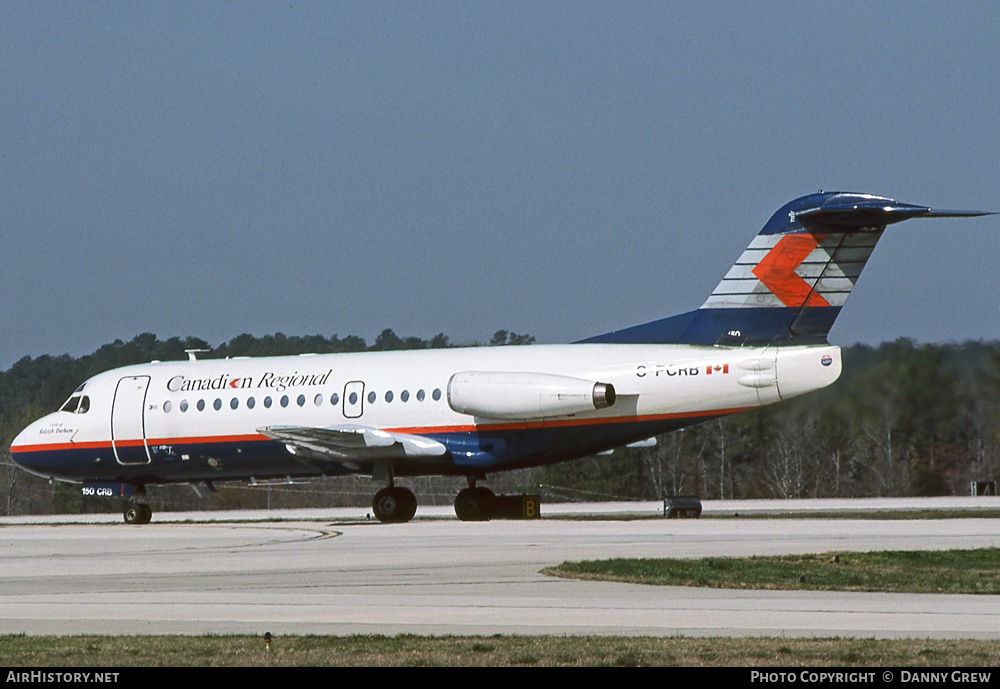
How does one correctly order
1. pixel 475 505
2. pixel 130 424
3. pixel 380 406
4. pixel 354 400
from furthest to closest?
pixel 130 424
pixel 475 505
pixel 354 400
pixel 380 406

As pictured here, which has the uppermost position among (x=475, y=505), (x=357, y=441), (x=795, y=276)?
(x=795, y=276)

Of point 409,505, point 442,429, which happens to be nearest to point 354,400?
point 442,429

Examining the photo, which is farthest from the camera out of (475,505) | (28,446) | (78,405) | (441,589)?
(28,446)

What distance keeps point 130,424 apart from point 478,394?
11.0 meters

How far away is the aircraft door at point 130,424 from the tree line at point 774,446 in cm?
1496

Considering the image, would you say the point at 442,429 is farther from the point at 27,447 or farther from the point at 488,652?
the point at 488,652

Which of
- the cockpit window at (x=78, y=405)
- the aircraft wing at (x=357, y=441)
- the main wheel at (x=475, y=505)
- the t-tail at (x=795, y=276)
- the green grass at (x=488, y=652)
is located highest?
the t-tail at (x=795, y=276)

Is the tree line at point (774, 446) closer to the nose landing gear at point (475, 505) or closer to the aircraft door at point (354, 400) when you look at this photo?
the nose landing gear at point (475, 505)

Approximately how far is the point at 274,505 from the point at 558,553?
131ft

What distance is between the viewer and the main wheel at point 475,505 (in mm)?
36375

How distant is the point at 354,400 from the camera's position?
35.5 m

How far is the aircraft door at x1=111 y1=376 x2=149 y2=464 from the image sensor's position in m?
38.6

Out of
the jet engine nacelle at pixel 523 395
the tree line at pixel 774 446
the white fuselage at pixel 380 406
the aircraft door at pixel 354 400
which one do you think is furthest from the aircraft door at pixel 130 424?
the tree line at pixel 774 446
